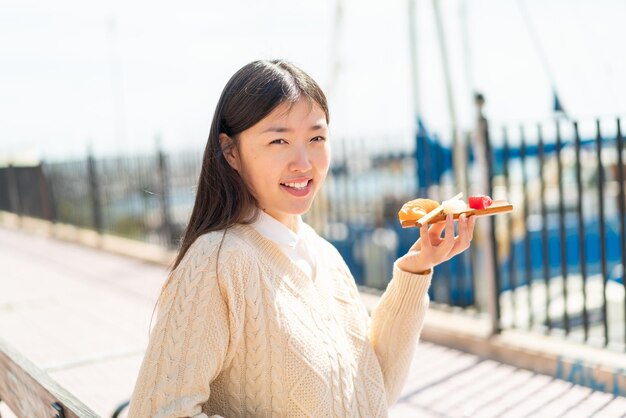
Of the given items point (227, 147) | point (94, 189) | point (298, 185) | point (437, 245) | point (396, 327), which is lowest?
point (396, 327)

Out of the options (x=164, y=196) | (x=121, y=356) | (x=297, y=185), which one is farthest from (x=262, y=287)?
(x=164, y=196)

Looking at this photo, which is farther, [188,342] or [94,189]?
[94,189]

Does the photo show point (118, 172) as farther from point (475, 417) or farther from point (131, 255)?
point (475, 417)

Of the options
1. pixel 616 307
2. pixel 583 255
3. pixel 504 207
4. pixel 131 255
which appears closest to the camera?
pixel 504 207

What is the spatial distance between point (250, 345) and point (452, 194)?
6672mm

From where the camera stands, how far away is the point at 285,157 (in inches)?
66.5

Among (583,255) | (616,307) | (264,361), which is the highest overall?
(264,361)

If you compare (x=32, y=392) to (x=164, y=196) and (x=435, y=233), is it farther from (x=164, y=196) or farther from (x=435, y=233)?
(x=164, y=196)

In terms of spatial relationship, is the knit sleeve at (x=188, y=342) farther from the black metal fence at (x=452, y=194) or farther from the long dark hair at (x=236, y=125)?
the black metal fence at (x=452, y=194)

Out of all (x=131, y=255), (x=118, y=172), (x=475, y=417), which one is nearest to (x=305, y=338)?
(x=475, y=417)

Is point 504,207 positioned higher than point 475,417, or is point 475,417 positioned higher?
point 504,207

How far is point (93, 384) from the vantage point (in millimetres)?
4348

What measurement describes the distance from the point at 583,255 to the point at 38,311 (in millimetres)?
4827

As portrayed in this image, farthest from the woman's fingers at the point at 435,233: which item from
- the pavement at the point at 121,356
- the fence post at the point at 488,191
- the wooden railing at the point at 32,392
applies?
the fence post at the point at 488,191
